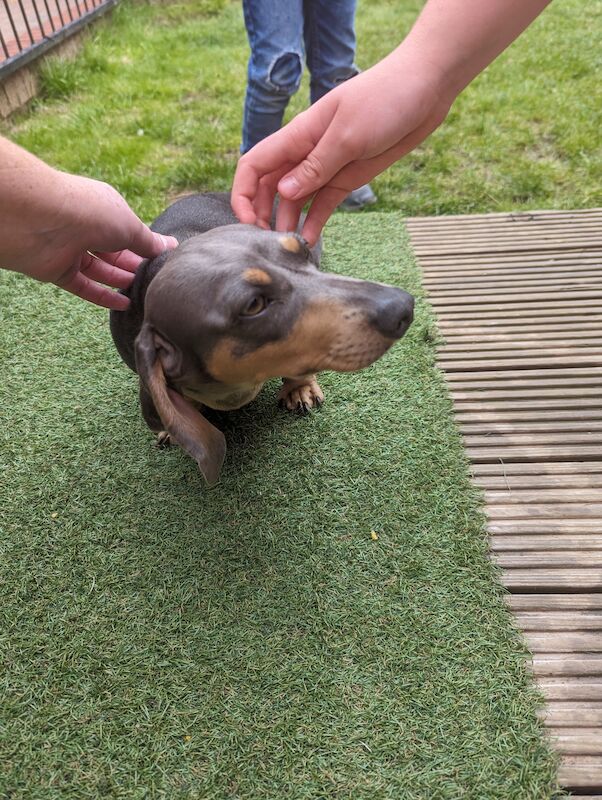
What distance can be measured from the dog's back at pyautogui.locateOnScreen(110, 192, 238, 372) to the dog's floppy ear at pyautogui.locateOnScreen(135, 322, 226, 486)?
1.85ft

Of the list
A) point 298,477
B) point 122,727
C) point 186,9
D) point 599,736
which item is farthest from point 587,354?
point 186,9

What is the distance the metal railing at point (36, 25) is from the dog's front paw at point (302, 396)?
5628 millimetres

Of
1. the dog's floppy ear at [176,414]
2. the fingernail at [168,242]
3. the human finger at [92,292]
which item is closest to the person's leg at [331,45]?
the fingernail at [168,242]

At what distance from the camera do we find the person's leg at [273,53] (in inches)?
147

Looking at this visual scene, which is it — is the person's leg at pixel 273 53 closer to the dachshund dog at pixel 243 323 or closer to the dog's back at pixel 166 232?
the dog's back at pixel 166 232

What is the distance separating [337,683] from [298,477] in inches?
37.4

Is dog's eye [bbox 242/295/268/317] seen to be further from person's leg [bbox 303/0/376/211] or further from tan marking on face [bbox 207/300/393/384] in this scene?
person's leg [bbox 303/0/376/211]

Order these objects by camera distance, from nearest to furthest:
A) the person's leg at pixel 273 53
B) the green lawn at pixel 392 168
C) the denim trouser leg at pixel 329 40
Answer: the person's leg at pixel 273 53 → the denim trouser leg at pixel 329 40 → the green lawn at pixel 392 168

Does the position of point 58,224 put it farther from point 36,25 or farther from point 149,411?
point 36,25

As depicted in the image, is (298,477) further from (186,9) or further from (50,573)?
(186,9)

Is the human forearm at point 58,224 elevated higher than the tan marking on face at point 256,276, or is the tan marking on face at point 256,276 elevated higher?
the human forearm at point 58,224

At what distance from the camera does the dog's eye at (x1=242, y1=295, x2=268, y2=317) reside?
2043 millimetres

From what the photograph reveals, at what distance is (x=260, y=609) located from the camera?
7.33 ft

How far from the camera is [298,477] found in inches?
106
